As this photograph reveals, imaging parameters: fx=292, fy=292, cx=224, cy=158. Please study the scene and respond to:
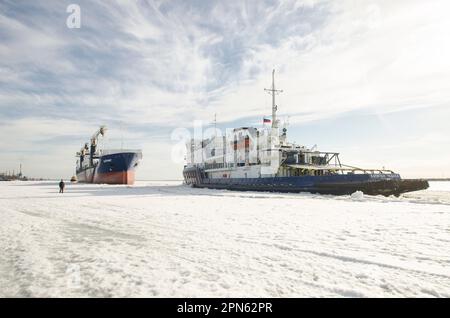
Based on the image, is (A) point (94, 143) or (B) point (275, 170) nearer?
(B) point (275, 170)

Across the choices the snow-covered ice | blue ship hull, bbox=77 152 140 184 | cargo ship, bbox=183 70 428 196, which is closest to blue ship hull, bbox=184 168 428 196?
cargo ship, bbox=183 70 428 196

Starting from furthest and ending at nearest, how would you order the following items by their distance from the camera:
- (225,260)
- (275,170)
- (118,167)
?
(118,167), (275,170), (225,260)

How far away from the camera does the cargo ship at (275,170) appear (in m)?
22.8

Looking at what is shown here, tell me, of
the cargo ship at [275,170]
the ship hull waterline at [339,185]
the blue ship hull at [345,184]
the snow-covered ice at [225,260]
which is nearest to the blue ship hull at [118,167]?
the cargo ship at [275,170]

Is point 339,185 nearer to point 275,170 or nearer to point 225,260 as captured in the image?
point 275,170

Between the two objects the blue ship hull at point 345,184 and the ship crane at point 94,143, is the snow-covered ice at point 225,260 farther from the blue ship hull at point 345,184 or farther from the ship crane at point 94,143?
the ship crane at point 94,143

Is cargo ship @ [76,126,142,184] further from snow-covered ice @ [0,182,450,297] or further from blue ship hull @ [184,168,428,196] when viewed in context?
snow-covered ice @ [0,182,450,297]

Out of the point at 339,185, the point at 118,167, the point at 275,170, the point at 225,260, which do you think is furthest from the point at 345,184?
the point at 118,167

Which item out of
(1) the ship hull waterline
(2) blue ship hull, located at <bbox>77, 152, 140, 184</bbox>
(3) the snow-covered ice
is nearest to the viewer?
(3) the snow-covered ice

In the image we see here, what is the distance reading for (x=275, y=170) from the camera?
29.4m

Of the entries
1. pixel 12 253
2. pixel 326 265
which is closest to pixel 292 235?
pixel 326 265

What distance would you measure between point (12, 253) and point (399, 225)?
9.43m

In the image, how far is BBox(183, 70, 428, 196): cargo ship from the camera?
22.8 m

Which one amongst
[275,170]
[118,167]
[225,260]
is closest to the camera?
[225,260]
